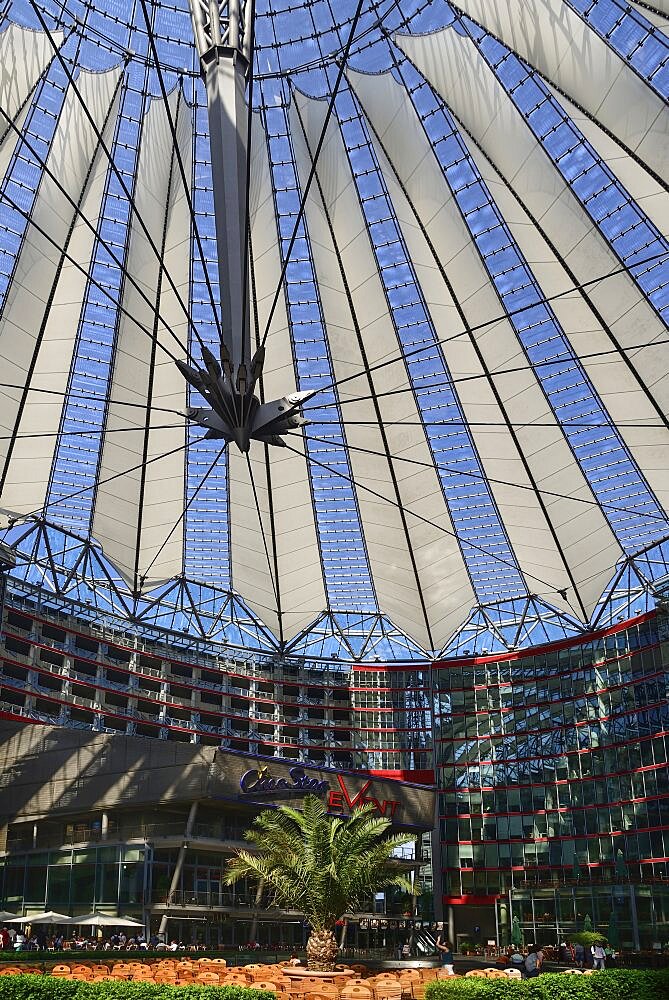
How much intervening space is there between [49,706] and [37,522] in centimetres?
1393

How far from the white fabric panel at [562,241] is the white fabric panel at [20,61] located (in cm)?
1541

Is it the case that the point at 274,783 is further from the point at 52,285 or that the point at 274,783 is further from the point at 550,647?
the point at 550,647

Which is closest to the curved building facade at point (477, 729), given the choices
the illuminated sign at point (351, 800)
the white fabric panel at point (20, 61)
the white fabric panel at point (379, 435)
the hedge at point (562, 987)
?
the white fabric panel at point (379, 435)

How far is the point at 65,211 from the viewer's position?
42.5 m

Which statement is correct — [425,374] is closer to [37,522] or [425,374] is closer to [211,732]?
[37,522]

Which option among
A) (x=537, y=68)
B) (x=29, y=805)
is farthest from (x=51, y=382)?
(x=537, y=68)

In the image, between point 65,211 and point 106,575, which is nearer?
point 65,211

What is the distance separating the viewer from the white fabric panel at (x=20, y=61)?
36.1m

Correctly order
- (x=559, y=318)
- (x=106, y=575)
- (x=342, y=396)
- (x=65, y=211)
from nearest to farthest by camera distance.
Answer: (x=65, y=211)
(x=559, y=318)
(x=342, y=396)
(x=106, y=575)

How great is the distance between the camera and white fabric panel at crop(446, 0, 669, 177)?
117 feet

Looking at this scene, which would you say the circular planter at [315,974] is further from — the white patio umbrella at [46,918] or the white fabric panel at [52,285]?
the white fabric panel at [52,285]

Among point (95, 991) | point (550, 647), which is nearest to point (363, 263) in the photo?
point (95, 991)

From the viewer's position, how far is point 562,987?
1902cm

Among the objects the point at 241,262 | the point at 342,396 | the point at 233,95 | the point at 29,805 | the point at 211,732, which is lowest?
the point at 29,805
